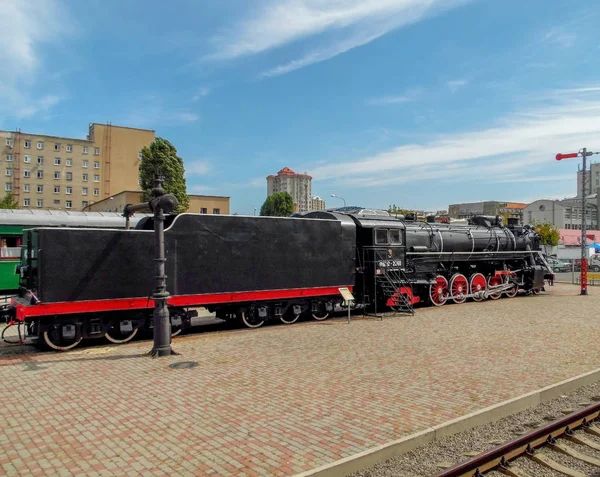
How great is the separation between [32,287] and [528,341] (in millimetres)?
10102

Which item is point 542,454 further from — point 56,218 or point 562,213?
point 562,213

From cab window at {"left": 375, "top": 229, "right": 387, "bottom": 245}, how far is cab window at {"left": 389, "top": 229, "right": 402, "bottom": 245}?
247mm

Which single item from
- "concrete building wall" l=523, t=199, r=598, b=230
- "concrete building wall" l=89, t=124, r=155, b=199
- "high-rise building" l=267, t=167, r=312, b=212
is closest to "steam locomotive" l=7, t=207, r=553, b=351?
"concrete building wall" l=89, t=124, r=155, b=199

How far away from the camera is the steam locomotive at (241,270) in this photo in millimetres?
9516

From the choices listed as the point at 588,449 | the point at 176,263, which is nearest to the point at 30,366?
the point at 176,263

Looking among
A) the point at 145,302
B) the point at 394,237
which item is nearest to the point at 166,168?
the point at 394,237

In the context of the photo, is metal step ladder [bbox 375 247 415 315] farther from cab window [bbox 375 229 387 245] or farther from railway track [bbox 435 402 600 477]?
railway track [bbox 435 402 600 477]

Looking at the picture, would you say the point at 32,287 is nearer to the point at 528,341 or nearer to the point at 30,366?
the point at 30,366

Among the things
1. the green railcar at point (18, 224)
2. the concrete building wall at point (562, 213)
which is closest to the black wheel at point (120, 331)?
the green railcar at point (18, 224)

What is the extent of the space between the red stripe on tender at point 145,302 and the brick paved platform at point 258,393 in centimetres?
79

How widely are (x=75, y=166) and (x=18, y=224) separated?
56.1 m

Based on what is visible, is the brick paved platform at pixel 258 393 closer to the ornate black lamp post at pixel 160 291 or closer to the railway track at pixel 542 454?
the ornate black lamp post at pixel 160 291

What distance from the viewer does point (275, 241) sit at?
1252 cm

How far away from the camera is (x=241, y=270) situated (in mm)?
11805
